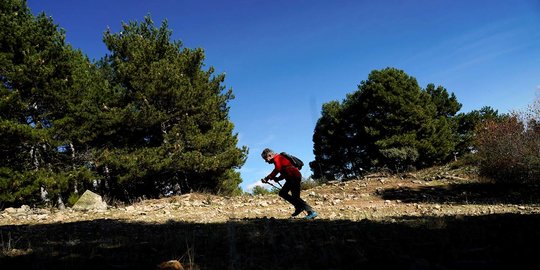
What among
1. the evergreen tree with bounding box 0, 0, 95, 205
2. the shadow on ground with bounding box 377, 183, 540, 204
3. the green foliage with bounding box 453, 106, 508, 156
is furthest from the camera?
the green foliage with bounding box 453, 106, 508, 156

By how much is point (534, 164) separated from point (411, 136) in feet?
59.9

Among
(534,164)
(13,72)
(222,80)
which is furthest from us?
(222,80)

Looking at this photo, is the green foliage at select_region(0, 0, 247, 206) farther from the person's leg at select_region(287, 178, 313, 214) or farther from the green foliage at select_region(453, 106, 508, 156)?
the green foliage at select_region(453, 106, 508, 156)

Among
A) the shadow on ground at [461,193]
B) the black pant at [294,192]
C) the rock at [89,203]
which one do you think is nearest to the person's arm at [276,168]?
the black pant at [294,192]

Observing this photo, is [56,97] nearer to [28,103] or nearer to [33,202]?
[28,103]

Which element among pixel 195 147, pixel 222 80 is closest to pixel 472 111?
pixel 222 80

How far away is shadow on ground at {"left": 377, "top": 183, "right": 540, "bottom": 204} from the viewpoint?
1442 cm

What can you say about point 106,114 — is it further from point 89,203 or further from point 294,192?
point 294,192

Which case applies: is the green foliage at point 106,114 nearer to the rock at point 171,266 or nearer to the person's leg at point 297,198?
the person's leg at point 297,198

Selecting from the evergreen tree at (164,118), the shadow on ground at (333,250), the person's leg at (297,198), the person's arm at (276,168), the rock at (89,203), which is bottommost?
the shadow on ground at (333,250)

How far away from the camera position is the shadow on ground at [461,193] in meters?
14.4

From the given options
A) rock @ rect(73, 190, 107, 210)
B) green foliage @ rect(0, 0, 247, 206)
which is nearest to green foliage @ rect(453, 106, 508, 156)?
green foliage @ rect(0, 0, 247, 206)

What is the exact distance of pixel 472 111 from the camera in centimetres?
4409

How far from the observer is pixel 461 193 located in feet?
52.9
